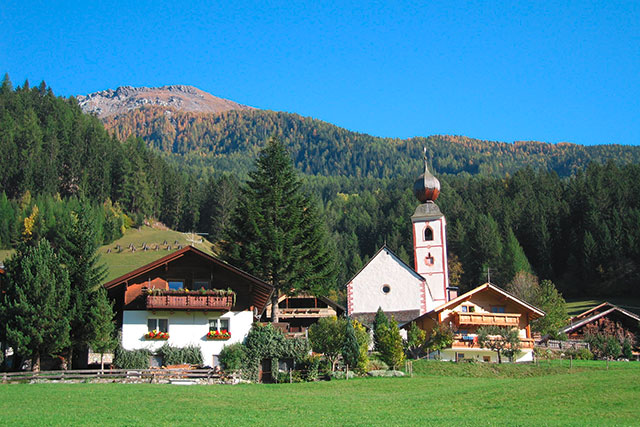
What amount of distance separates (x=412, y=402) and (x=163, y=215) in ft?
369

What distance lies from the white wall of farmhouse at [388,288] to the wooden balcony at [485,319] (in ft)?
45.0

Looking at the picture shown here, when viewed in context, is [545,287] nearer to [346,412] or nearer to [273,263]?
[273,263]

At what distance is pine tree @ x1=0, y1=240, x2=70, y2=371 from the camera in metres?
32.0

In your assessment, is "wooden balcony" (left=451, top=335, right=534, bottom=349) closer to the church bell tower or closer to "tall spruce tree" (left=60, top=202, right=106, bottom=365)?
the church bell tower

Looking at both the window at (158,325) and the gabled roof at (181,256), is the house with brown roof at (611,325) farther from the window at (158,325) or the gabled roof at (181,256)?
the window at (158,325)

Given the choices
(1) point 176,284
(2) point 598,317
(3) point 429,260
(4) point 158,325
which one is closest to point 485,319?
(2) point 598,317

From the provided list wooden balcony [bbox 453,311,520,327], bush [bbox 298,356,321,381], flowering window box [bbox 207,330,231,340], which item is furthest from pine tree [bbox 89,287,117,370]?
wooden balcony [bbox 453,311,520,327]

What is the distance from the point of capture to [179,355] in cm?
3691

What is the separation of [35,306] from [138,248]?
234 ft

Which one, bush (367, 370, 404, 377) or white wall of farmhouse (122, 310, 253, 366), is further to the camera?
white wall of farmhouse (122, 310, 253, 366)

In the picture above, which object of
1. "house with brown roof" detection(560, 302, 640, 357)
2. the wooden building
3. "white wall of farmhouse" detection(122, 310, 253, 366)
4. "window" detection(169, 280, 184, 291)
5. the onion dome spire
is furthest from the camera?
the onion dome spire

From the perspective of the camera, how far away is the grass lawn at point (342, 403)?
63.5 feet

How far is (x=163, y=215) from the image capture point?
13100 centimetres

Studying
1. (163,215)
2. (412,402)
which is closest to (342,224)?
(163,215)
